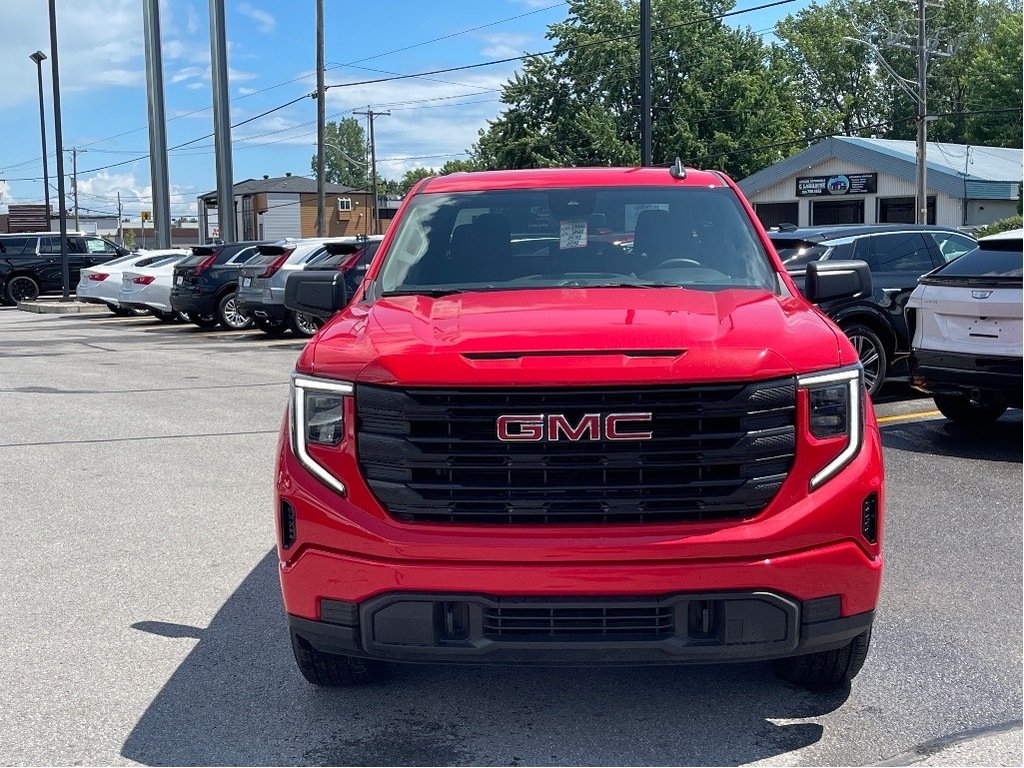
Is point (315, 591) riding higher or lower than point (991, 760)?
higher

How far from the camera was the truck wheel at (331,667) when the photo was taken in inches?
156

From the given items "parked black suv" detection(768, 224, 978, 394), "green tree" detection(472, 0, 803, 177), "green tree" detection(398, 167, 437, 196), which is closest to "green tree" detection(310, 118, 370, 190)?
"green tree" detection(398, 167, 437, 196)

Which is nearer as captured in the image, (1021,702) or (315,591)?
(315,591)

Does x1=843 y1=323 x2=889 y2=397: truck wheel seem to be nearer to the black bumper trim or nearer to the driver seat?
the driver seat

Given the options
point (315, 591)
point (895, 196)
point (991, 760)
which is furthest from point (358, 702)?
point (895, 196)

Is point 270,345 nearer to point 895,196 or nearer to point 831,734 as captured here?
point 831,734

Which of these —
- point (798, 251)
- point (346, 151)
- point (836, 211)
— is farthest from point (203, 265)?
point (346, 151)

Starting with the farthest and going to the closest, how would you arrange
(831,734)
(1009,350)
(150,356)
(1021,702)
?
(150,356) → (1009,350) → (1021,702) → (831,734)

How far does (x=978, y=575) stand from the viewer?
5.60 m

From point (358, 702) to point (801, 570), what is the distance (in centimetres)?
161

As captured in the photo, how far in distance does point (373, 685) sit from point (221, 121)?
121 ft

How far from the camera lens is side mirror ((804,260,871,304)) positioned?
16.4ft

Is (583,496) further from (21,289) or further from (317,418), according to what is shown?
(21,289)

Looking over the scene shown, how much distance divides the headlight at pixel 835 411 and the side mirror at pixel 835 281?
4.42 ft
